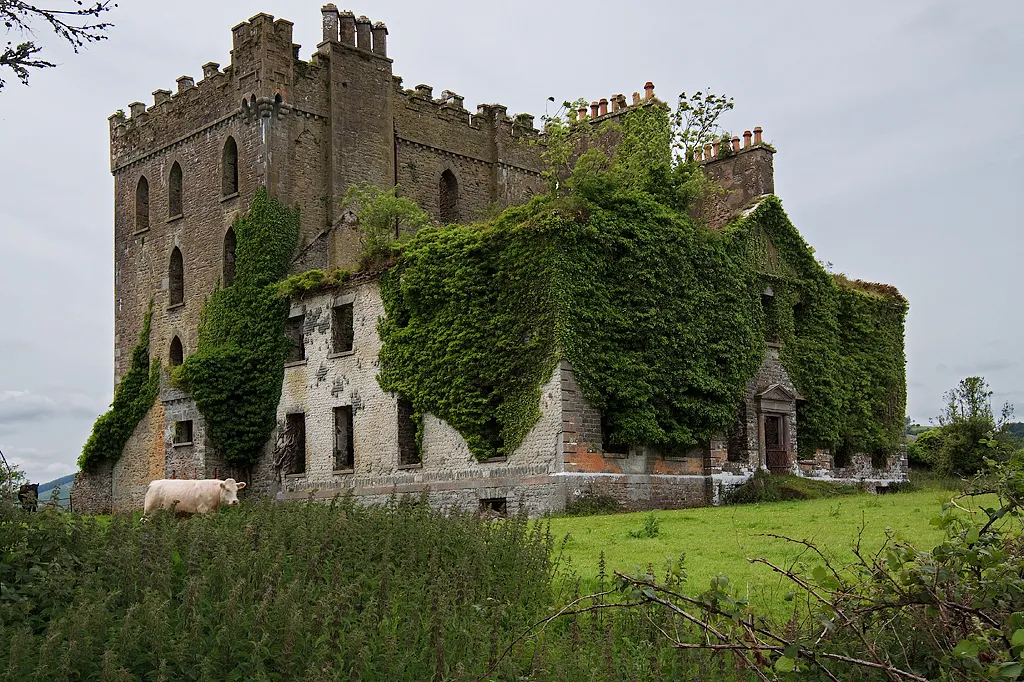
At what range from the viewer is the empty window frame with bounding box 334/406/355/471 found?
97.2ft

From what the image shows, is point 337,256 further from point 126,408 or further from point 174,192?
point 126,408

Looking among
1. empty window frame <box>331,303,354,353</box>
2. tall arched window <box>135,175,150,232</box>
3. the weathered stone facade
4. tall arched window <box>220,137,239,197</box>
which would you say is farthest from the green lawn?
tall arched window <box>135,175,150,232</box>

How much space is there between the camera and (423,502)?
1323 cm

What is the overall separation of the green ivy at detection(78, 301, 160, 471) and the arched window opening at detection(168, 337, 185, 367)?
50 cm

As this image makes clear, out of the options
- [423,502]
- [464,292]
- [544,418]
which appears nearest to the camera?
[423,502]

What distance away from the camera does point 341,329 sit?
30.3 metres

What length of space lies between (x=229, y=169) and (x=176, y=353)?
6073mm

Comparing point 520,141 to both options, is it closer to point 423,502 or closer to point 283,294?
point 283,294

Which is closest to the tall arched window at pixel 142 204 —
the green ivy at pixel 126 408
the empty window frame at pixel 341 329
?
the green ivy at pixel 126 408

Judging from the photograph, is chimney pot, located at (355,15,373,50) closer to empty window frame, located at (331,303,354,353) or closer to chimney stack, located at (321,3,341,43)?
chimney stack, located at (321,3,341,43)

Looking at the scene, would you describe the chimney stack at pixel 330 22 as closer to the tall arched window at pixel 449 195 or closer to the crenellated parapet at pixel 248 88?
the crenellated parapet at pixel 248 88

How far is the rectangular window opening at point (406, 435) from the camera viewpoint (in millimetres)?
27689

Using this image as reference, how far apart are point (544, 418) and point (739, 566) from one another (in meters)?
11.0

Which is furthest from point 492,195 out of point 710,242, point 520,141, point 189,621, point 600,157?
point 189,621
